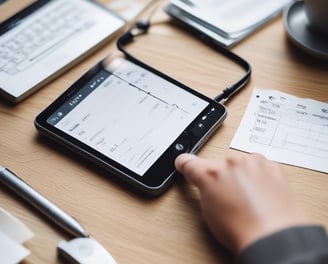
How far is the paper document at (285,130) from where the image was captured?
751 millimetres

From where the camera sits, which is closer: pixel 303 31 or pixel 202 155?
pixel 202 155

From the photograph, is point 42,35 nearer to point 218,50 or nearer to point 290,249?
point 218,50

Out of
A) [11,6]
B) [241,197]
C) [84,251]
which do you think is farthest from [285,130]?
[11,6]

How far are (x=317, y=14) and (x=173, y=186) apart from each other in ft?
1.24

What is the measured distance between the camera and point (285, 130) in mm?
781

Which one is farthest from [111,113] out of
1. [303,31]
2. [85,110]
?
[303,31]

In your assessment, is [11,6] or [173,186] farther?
[11,6]

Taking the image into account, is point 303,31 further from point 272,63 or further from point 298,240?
point 298,240

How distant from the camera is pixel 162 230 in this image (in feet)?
2.23

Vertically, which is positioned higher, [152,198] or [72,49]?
[72,49]

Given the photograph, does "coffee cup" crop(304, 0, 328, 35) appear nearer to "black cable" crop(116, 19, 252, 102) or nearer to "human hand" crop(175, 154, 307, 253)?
"black cable" crop(116, 19, 252, 102)

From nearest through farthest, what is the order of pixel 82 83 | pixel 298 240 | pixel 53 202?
pixel 298 240 < pixel 53 202 < pixel 82 83

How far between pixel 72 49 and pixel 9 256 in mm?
382

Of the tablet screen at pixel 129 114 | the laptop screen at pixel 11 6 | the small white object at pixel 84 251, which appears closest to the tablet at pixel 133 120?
the tablet screen at pixel 129 114
